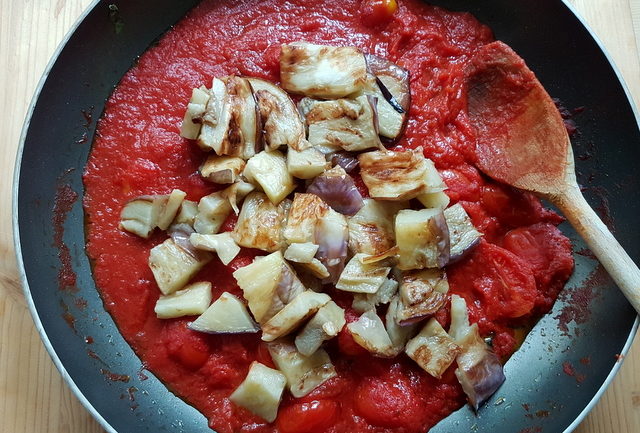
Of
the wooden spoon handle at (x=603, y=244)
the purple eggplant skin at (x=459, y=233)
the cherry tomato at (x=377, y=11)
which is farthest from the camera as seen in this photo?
the cherry tomato at (x=377, y=11)

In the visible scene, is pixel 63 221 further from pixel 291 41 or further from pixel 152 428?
pixel 291 41

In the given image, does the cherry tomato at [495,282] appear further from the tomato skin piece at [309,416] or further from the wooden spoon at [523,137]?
the tomato skin piece at [309,416]

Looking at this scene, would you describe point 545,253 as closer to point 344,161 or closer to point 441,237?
point 441,237

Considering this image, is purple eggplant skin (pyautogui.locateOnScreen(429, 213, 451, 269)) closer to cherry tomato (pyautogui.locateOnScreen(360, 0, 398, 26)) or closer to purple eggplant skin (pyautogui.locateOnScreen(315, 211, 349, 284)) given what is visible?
purple eggplant skin (pyautogui.locateOnScreen(315, 211, 349, 284))

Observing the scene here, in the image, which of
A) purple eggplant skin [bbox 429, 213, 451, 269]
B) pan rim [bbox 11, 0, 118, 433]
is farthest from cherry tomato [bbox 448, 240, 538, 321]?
pan rim [bbox 11, 0, 118, 433]

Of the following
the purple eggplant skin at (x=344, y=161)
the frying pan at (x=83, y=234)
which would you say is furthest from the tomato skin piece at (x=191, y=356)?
the purple eggplant skin at (x=344, y=161)

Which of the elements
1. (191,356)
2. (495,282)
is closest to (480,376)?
(495,282)

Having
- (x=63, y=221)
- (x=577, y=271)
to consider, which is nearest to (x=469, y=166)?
(x=577, y=271)
